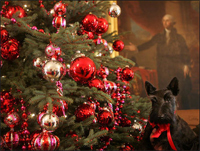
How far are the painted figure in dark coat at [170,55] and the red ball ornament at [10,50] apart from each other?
357cm

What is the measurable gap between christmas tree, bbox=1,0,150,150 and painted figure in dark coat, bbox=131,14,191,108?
9.95 feet

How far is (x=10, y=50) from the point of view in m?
1.66

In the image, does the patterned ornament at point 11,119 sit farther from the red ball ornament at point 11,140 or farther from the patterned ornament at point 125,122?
the patterned ornament at point 125,122

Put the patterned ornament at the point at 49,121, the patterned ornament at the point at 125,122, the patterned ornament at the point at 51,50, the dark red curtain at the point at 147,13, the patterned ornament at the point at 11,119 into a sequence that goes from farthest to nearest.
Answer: the dark red curtain at the point at 147,13
the patterned ornament at the point at 125,122
the patterned ornament at the point at 11,119
the patterned ornament at the point at 51,50
the patterned ornament at the point at 49,121

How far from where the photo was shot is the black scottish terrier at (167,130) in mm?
1498

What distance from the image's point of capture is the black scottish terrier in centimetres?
150

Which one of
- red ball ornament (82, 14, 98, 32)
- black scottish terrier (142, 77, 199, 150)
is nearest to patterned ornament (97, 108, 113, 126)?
black scottish terrier (142, 77, 199, 150)

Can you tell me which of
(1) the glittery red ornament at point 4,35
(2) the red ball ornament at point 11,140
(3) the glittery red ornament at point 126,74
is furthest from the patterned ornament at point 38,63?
(3) the glittery red ornament at point 126,74

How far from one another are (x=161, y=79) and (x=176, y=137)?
142 inches

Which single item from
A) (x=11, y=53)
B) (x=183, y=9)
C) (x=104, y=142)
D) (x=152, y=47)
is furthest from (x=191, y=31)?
(x=11, y=53)

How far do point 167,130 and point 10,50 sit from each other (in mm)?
1091

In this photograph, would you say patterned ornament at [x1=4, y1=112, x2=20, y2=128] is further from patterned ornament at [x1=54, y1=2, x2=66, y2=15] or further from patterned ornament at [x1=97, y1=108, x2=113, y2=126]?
patterned ornament at [x1=54, y1=2, x2=66, y2=15]

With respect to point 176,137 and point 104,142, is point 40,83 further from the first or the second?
point 176,137

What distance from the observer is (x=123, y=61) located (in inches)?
85.1
